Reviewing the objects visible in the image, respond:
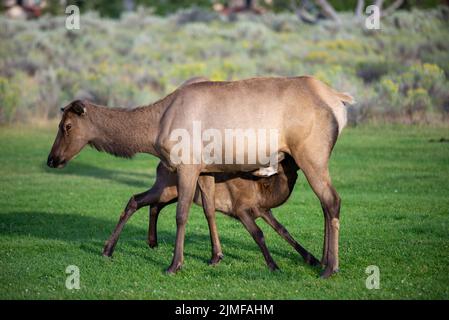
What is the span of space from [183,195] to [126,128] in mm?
1175

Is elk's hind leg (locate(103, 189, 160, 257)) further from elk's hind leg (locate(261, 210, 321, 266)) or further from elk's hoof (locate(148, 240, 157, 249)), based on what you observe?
elk's hind leg (locate(261, 210, 321, 266))

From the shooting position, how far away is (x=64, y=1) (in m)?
47.6

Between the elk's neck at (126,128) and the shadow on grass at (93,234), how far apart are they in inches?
53.6

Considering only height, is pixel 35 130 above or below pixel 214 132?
below

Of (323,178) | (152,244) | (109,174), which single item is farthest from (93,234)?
(109,174)

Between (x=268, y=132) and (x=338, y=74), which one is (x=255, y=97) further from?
(x=338, y=74)

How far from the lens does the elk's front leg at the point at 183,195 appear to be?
9.23 m

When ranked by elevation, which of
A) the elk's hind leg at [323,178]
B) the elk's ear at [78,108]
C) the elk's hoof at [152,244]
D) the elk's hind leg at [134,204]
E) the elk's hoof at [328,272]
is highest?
the elk's ear at [78,108]

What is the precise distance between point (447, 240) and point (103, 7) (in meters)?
41.1

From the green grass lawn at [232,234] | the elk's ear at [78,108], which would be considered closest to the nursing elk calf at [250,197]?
the green grass lawn at [232,234]

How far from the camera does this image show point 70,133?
9.80m

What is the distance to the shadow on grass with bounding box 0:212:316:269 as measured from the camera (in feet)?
34.0

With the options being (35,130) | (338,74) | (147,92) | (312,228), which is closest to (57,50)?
(147,92)

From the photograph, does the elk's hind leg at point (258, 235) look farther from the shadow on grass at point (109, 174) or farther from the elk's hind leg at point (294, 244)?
the shadow on grass at point (109, 174)
